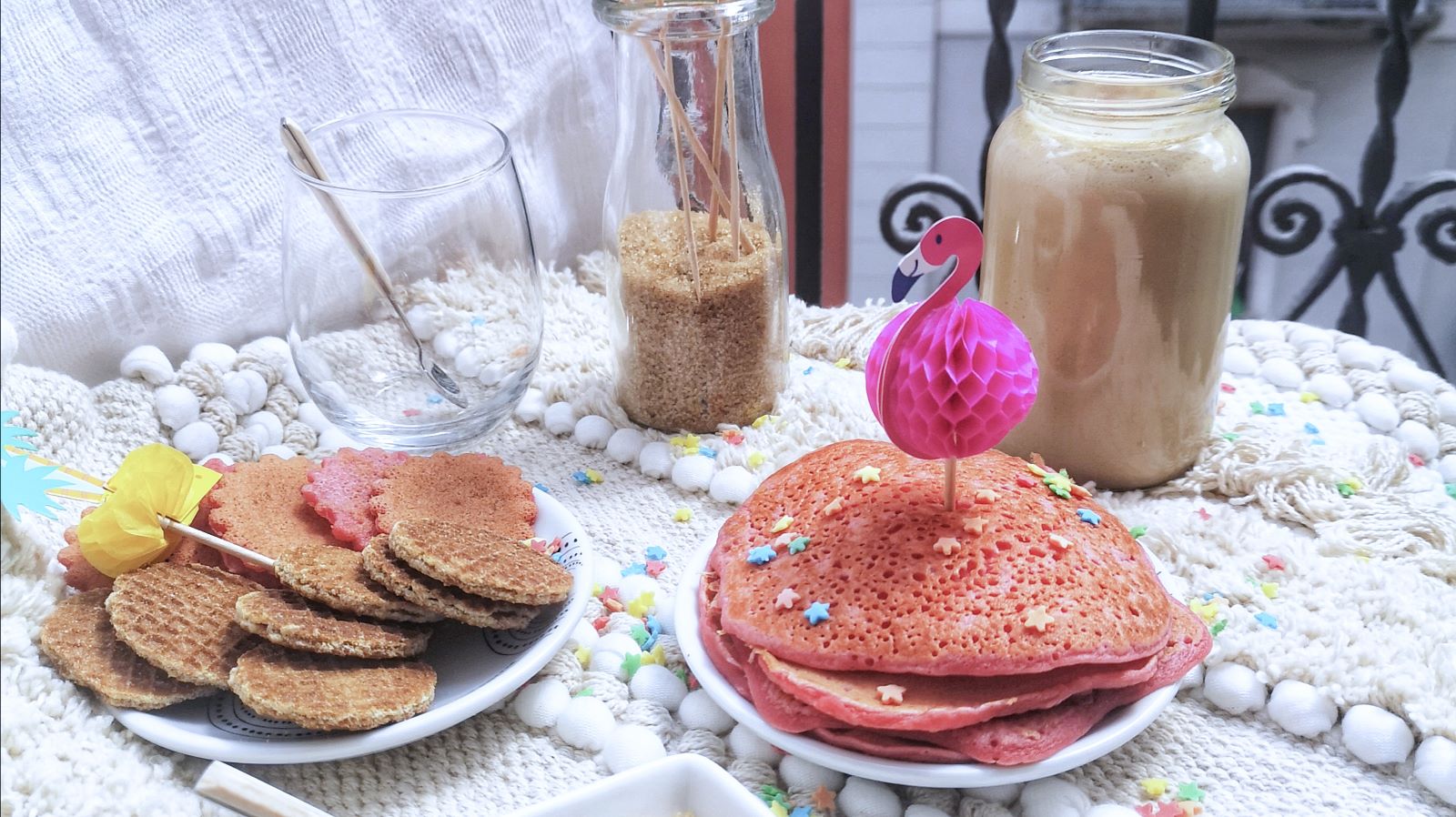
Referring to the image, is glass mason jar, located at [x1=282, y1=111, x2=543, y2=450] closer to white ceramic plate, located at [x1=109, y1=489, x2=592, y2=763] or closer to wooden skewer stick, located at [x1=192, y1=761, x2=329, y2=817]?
white ceramic plate, located at [x1=109, y1=489, x2=592, y2=763]

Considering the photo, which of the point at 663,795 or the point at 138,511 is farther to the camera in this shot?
the point at 138,511

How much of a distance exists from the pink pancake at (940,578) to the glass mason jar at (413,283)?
294 mm

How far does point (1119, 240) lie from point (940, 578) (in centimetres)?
28

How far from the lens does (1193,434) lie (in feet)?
3.02

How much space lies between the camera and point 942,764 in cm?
65

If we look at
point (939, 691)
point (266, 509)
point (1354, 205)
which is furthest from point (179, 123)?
point (1354, 205)

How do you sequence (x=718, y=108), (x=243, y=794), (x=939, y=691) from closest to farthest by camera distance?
(x=243, y=794) → (x=939, y=691) → (x=718, y=108)

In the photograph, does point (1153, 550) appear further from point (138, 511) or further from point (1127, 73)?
point (138, 511)

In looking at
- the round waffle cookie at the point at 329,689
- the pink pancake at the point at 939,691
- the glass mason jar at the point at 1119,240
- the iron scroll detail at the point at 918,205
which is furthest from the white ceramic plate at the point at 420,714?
the iron scroll detail at the point at 918,205

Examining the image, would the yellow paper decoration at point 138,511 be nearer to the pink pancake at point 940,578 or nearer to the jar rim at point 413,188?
the jar rim at point 413,188

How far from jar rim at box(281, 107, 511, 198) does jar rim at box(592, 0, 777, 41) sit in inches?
4.6

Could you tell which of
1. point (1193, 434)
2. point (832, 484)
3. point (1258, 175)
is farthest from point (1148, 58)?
point (1258, 175)

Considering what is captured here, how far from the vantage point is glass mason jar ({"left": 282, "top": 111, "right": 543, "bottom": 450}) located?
923 millimetres

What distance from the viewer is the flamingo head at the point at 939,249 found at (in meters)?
0.69
